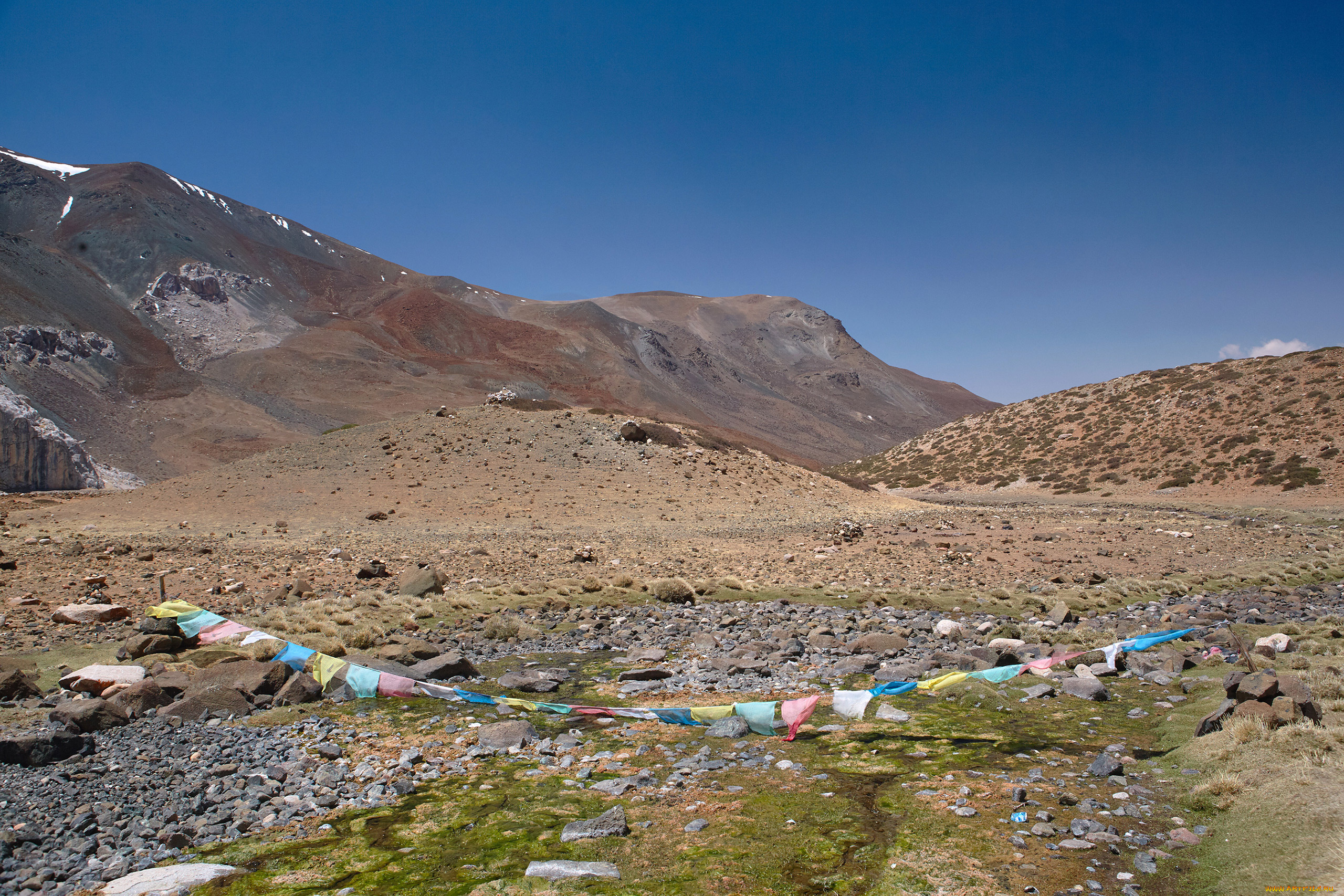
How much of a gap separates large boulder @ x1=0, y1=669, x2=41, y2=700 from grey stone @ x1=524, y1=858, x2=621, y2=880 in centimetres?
702

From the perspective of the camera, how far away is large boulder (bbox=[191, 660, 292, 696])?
821cm

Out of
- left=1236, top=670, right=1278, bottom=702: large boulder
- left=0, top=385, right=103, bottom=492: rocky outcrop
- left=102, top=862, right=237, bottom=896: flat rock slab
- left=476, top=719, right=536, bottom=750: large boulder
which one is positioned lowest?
left=476, top=719, right=536, bottom=750: large boulder

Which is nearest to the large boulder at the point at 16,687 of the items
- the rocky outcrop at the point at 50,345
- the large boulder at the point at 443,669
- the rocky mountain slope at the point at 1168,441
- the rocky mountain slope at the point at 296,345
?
the large boulder at the point at 443,669

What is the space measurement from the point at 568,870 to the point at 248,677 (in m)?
5.74

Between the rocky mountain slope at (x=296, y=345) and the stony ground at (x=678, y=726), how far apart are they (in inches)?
2280

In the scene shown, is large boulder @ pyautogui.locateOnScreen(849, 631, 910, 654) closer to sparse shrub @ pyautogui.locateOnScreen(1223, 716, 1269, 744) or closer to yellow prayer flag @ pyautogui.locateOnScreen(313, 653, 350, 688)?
sparse shrub @ pyautogui.locateOnScreen(1223, 716, 1269, 744)

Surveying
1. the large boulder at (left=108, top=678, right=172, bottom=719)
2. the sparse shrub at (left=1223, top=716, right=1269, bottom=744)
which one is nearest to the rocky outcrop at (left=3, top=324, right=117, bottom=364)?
the large boulder at (left=108, top=678, right=172, bottom=719)

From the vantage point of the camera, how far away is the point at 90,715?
694 cm

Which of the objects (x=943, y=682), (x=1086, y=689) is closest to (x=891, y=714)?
(x=943, y=682)

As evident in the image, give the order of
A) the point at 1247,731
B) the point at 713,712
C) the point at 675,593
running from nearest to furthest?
1. the point at 1247,731
2. the point at 713,712
3. the point at 675,593

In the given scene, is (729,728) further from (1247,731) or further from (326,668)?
(326,668)

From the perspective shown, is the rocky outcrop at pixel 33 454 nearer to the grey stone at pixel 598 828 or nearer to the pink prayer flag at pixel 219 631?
the pink prayer flag at pixel 219 631

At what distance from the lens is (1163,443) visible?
4566cm

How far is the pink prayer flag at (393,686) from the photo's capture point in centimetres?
857
